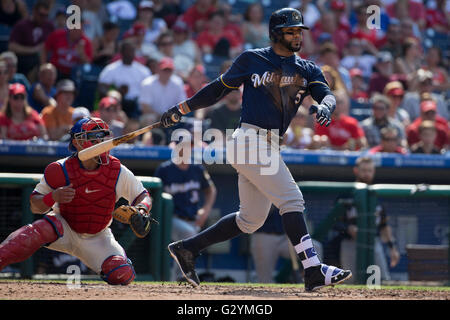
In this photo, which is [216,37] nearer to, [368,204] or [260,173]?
[368,204]

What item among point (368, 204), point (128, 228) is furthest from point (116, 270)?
point (368, 204)

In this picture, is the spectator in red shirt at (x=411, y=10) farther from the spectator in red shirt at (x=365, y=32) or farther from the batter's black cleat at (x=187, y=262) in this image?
the batter's black cleat at (x=187, y=262)

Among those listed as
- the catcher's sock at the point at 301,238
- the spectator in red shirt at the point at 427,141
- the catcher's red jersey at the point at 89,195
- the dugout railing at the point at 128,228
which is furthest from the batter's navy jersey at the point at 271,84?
the spectator in red shirt at the point at 427,141

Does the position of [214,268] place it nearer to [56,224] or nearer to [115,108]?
[115,108]

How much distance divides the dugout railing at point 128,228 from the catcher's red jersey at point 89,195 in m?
1.65

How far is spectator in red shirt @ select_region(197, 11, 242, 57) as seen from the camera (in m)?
10.9

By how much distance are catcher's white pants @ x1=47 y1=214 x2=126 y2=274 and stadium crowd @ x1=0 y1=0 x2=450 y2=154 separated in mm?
2508

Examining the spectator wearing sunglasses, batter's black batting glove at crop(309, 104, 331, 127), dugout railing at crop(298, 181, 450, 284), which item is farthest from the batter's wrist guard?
the spectator wearing sunglasses

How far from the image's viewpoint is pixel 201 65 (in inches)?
416

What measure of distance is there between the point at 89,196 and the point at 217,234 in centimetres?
92

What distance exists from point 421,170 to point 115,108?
11.4ft

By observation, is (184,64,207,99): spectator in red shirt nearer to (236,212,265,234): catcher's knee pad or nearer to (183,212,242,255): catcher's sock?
(183,212,242,255): catcher's sock

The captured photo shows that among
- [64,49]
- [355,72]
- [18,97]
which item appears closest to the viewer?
[18,97]
